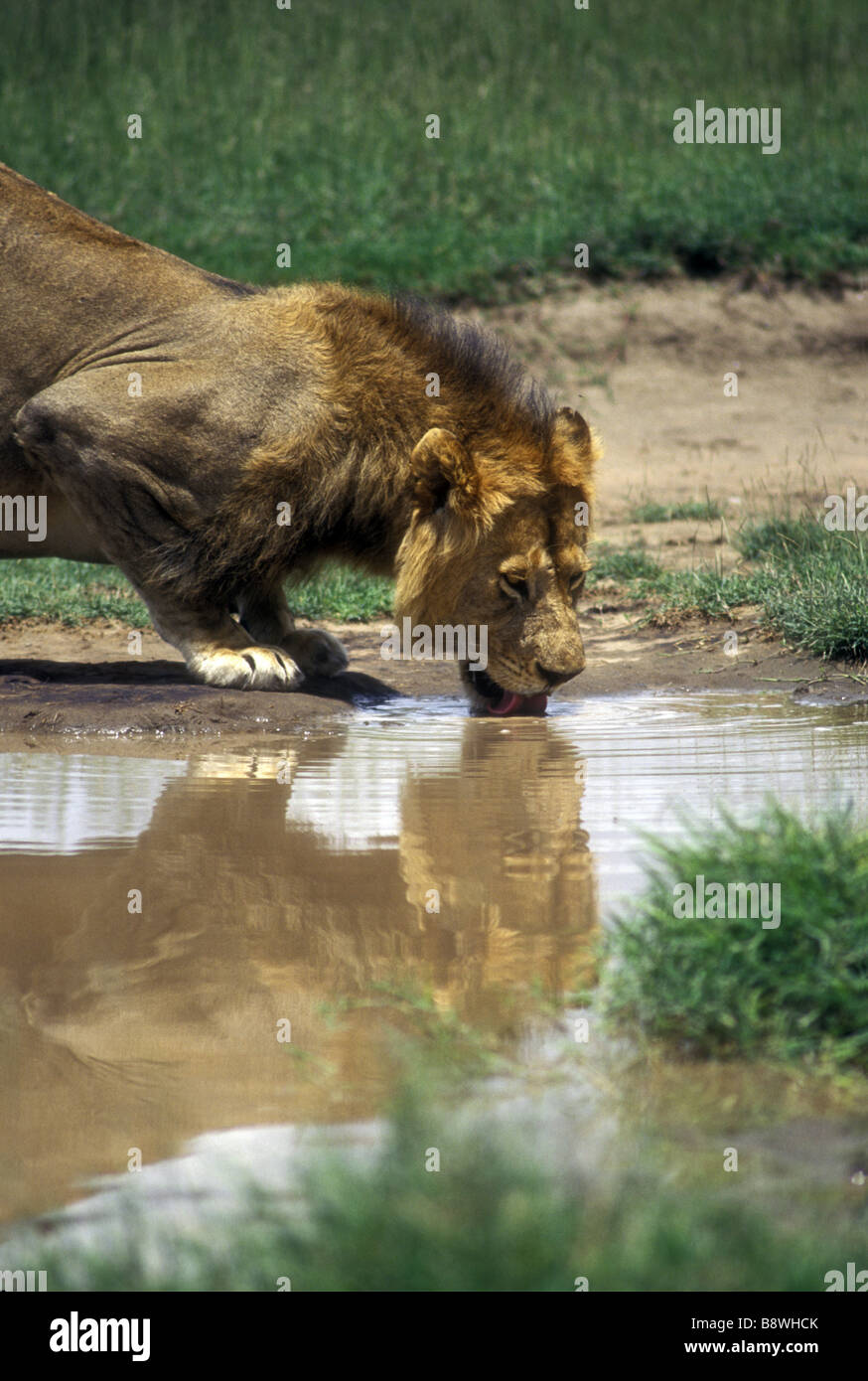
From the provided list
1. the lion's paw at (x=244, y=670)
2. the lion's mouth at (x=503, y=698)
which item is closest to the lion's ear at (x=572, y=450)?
the lion's mouth at (x=503, y=698)

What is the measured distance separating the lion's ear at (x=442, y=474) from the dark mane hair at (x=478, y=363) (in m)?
0.33

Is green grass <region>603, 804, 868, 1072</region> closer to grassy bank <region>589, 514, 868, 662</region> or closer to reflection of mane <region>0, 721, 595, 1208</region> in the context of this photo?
reflection of mane <region>0, 721, 595, 1208</region>

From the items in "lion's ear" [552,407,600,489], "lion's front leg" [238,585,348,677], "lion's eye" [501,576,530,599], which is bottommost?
"lion's front leg" [238,585,348,677]

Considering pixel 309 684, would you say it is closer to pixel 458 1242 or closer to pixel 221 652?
pixel 221 652

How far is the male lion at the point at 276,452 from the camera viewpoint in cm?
611

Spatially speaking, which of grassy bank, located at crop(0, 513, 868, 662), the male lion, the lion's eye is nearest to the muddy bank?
grassy bank, located at crop(0, 513, 868, 662)

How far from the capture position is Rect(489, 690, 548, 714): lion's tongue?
6.29 metres

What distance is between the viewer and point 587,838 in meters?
4.22

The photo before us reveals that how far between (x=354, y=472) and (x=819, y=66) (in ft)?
42.7

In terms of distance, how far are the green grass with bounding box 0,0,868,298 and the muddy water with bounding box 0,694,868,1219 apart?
8054 mm

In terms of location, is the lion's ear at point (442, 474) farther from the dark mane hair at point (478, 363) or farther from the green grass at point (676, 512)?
the green grass at point (676, 512)

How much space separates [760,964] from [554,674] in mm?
3427
